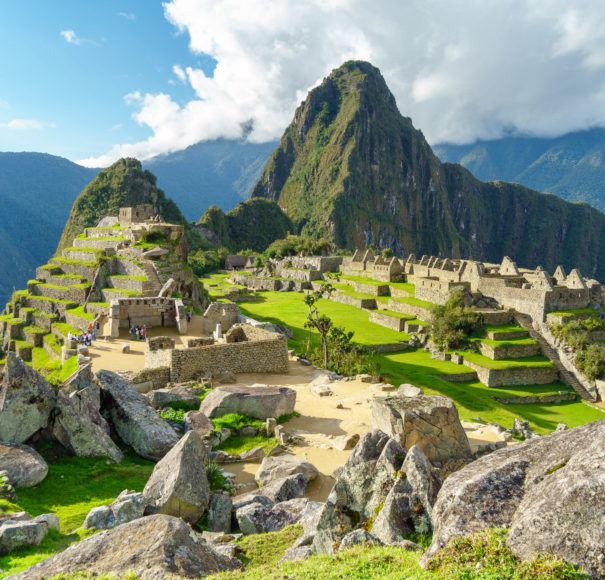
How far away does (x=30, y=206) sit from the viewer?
450 feet

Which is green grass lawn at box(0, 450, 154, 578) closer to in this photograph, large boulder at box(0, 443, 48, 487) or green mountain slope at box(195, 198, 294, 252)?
large boulder at box(0, 443, 48, 487)

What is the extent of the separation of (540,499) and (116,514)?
549cm

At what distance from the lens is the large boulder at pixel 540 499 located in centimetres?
351

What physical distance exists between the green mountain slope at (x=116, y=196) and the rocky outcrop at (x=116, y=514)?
4303 inches

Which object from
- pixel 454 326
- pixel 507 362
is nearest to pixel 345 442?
pixel 507 362

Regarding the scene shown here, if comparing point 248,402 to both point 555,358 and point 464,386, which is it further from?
point 555,358

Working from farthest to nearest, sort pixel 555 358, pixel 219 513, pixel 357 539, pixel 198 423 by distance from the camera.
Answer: pixel 555 358, pixel 198 423, pixel 219 513, pixel 357 539

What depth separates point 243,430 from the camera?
11.4 meters

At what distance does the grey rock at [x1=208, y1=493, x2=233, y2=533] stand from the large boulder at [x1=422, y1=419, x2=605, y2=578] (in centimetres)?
390

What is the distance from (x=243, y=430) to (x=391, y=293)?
144 ft

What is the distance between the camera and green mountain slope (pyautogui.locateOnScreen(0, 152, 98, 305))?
350 ft

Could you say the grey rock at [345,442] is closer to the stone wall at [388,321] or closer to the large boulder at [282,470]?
the large boulder at [282,470]

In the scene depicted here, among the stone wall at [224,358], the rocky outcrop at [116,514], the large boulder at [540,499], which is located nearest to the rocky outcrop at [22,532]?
the rocky outcrop at [116,514]

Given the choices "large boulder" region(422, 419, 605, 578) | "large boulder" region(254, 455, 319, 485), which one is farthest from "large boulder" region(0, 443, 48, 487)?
"large boulder" region(422, 419, 605, 578)
